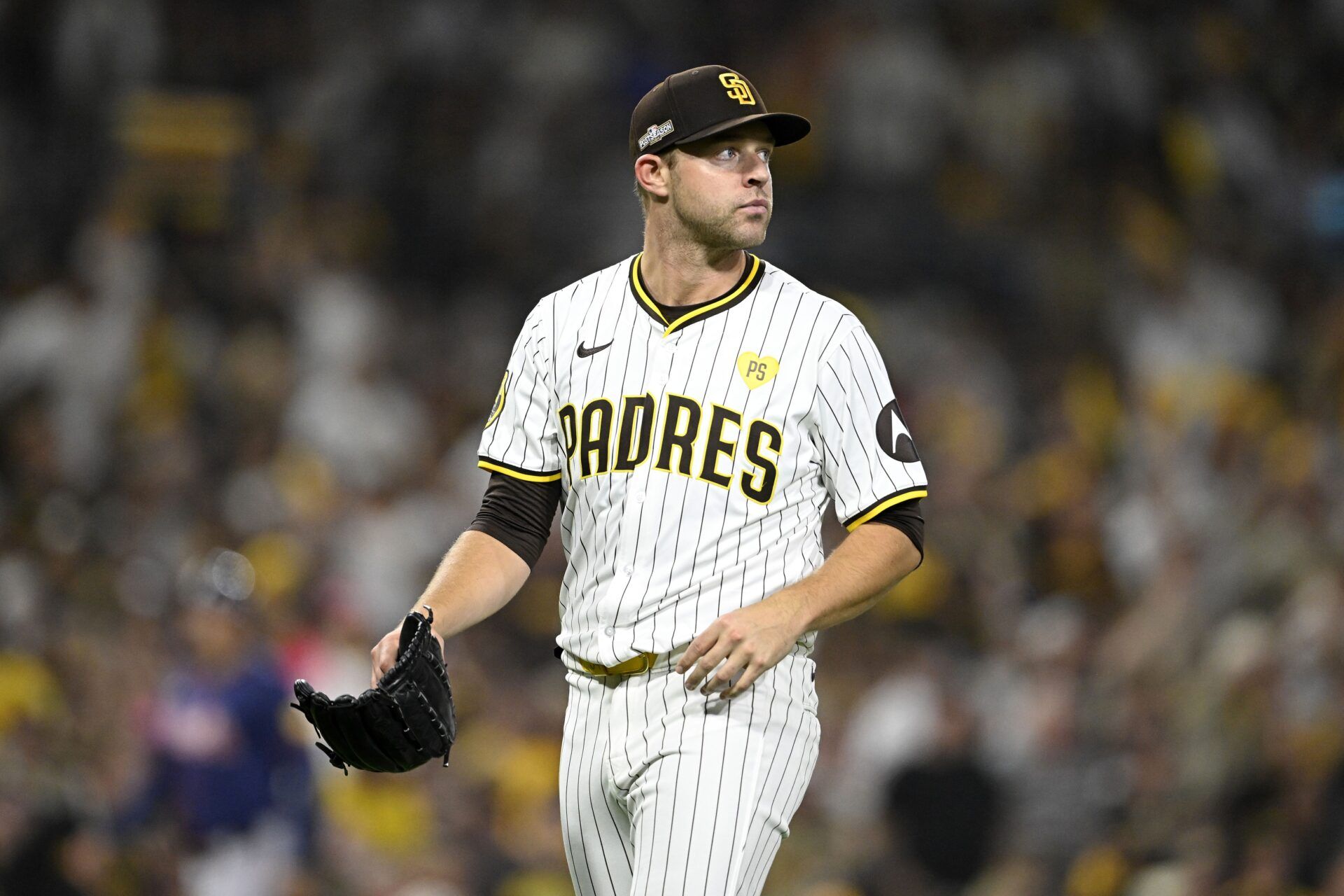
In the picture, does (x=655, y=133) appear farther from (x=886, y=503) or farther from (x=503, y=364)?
(x=503, y=364)

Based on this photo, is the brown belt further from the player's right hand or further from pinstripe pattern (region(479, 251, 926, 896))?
the player's right hand

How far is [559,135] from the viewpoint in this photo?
10.4 m

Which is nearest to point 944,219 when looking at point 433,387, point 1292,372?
point 1292,372

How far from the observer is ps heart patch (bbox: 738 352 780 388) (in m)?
3.13

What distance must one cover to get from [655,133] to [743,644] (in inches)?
40.4

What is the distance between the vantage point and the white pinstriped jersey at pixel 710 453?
3.09 metres

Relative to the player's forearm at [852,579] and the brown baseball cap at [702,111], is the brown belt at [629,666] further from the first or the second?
the brown baseball cap at [702,111]

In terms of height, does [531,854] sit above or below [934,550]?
below

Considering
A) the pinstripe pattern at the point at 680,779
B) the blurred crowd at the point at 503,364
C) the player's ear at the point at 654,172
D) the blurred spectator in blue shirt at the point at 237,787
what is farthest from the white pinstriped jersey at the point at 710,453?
the blurred spectator in blue shirt at the point at 237,787

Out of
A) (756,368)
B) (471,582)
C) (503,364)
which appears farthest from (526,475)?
(503,364)

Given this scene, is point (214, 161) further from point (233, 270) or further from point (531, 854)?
point (531, 854)

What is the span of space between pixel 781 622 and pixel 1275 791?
382 cm

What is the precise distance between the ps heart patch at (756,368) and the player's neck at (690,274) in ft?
0.61

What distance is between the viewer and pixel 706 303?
3.27 m
